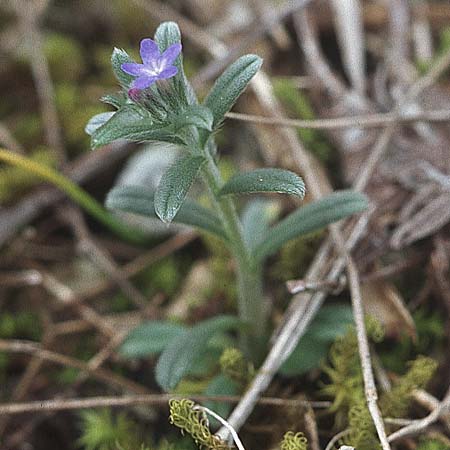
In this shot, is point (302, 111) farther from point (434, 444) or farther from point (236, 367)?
point (434, 444)

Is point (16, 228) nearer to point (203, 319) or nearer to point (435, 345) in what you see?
point (203, 319)

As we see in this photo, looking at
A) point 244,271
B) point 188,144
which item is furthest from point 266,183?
point 244,271

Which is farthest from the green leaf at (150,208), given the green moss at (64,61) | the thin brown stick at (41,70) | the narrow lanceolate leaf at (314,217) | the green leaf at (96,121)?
the green moss at (64,61)

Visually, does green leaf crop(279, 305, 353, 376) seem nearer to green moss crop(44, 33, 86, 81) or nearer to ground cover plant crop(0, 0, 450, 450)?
ground cover plant crop(0, 0, 450, 450)

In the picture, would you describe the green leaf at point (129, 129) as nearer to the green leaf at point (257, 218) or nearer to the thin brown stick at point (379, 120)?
the green leaf at point (257, 218)

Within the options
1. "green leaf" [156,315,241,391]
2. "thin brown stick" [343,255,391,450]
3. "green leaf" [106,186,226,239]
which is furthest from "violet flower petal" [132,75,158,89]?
"thin brown stick" [343,255,391,450]

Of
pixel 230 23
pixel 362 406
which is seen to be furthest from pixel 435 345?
pixel 230 23
